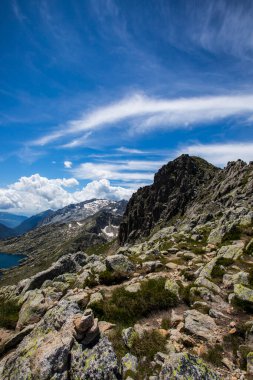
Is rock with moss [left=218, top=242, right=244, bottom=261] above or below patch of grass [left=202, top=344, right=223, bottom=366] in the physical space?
above

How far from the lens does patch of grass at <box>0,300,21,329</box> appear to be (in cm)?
1875

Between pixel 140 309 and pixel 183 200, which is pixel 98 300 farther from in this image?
pixel 183 200

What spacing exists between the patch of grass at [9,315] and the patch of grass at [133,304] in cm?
747

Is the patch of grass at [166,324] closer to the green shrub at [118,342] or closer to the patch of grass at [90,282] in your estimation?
the green shrub at [118,342]

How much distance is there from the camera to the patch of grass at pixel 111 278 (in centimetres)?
2075

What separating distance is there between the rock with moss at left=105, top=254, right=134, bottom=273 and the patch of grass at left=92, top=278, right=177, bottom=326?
15.0 ft

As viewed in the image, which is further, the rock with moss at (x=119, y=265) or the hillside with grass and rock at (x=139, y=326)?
the rock with moss at (x=119, y=265)

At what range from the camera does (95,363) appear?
1135 centimetres

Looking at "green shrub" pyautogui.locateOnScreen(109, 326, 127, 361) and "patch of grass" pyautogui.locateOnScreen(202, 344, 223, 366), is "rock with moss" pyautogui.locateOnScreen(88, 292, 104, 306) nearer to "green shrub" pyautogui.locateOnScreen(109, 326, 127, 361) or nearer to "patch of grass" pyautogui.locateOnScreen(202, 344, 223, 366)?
"green shrub" pyautogui.locateOnScreen(109, 326, 127, 361)

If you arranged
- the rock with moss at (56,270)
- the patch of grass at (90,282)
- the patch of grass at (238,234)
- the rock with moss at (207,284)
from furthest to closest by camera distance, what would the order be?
Result: 1. the patch of grass at (238,234)
2. the rock with moss at (56,270)
3. the patch of grass at (90,282)
4. the rock with moss at (207,284)

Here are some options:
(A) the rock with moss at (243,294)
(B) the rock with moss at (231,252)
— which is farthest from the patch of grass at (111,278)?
(B) the rock with moss at (231,252)

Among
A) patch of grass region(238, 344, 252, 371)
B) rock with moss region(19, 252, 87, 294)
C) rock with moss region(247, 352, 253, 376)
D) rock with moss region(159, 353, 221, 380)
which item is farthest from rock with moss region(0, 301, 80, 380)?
rock with moss region(19, 252, 87, 294)

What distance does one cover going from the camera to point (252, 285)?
17469 mm

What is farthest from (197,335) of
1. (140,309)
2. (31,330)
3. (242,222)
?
(242,222)
